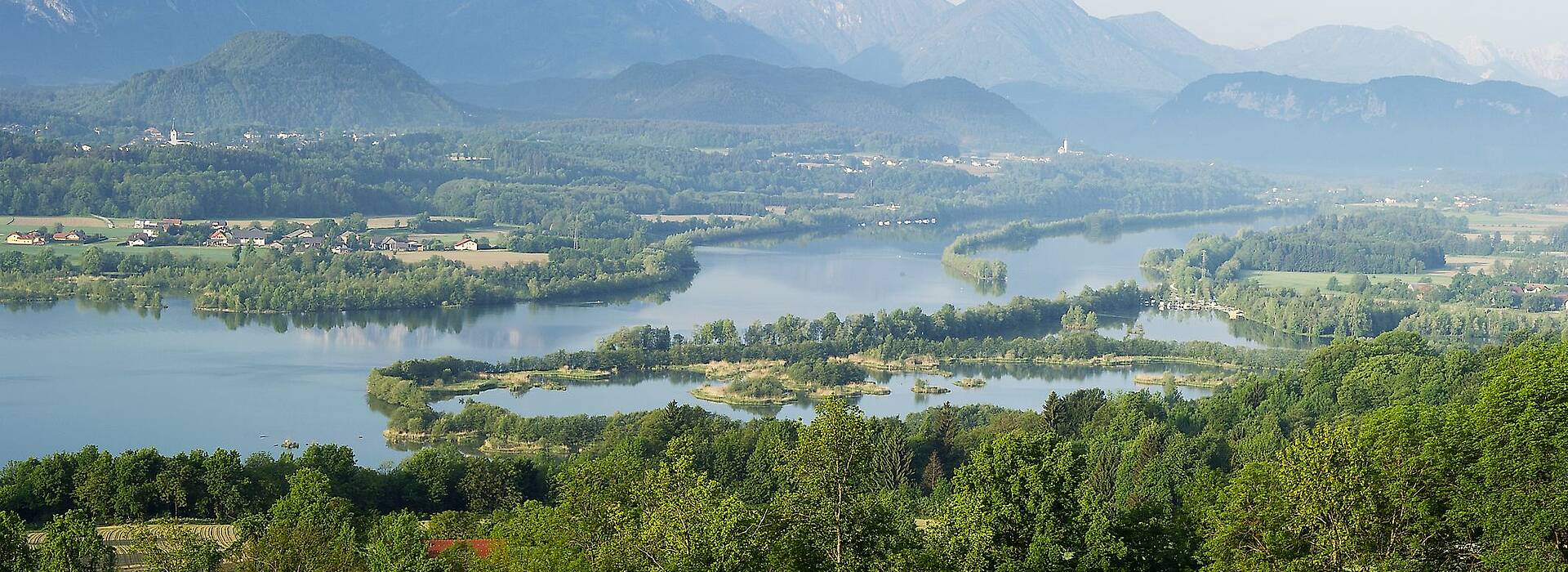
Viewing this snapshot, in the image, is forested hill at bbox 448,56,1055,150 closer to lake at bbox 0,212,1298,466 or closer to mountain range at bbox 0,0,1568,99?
mountain range at bbox 0,0,1568,99

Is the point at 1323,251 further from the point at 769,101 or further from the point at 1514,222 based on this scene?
the point at 769,101

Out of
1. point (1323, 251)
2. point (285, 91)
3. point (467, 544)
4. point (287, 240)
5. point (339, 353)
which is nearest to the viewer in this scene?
point (467, 544)

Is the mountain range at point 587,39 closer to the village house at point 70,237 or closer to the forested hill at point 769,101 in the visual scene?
the forested hill at point 769,101

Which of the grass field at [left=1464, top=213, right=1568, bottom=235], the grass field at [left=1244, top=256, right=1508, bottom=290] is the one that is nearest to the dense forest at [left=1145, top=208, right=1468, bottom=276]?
the grass field at [left=1244, top=256, right=1508, bottom=290]

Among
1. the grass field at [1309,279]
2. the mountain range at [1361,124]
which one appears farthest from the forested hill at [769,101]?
the grass field at [1309,279]

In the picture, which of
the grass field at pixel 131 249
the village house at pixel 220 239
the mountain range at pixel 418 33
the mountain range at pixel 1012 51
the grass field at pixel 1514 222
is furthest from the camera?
the mountain range at pixel 1012 51

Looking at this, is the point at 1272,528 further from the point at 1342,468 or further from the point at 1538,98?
the point at 1538,98

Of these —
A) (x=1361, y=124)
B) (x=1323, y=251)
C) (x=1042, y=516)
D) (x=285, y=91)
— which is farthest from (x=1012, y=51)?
(x=1042, y=516)

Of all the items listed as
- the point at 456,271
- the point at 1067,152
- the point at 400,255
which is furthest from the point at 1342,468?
the point at 1067,152
